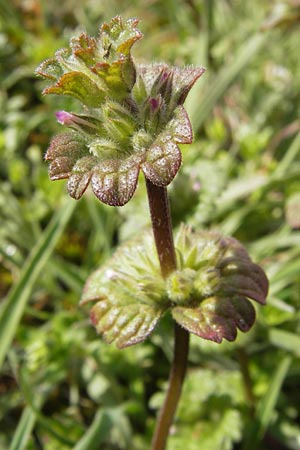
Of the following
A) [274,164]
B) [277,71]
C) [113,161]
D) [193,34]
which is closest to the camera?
[113,161]

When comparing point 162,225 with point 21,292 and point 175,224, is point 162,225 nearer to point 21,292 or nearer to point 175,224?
point 21,292

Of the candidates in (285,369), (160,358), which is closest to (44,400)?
(160,358)

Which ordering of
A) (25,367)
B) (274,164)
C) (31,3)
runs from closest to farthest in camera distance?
(25,367) → (274,164) → (31,3)

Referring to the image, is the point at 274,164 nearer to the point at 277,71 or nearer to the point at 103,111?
the point at 277,71

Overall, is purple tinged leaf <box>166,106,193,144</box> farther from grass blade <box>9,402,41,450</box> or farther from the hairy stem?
grass blade <box>9,402,41,450</box>

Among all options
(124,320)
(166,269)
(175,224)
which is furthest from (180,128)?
(175,224)

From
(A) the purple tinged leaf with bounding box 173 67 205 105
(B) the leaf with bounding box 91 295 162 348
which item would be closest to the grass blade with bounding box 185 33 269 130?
(B) the leaf with bounding box 91 295 162 348
